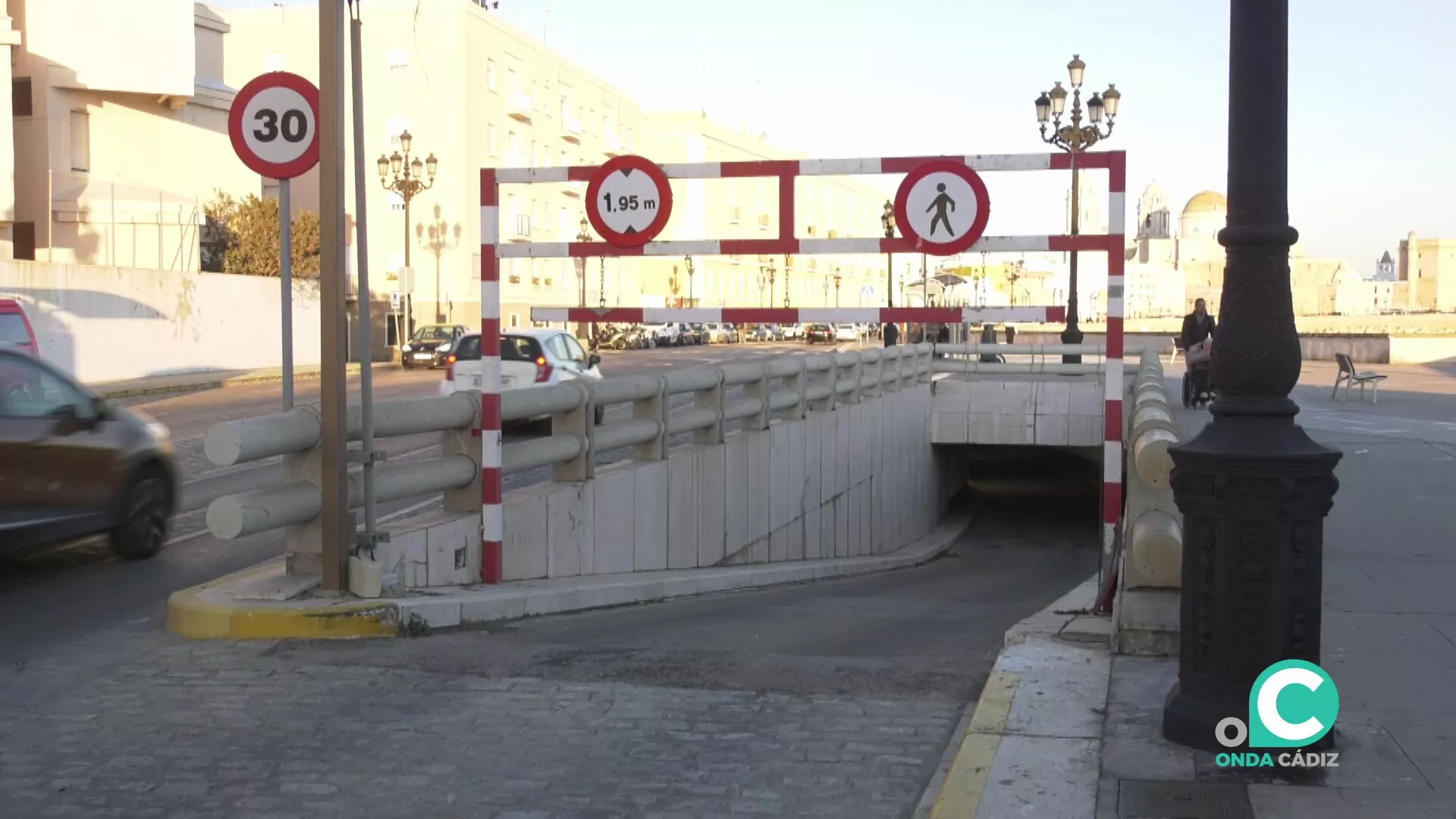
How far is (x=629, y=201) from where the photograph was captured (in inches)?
333

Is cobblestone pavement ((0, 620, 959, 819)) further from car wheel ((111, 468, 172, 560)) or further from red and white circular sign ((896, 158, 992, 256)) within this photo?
car wheel ((111, 468, 172, 560))

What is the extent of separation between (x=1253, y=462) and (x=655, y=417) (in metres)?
6.96

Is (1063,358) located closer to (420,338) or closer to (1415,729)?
(420,338)

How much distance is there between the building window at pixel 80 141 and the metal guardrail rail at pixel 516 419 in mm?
31107

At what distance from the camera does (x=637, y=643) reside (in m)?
7.47

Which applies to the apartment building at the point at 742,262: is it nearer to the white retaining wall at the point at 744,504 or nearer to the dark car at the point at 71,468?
the white retaining wall at the point at 744,504

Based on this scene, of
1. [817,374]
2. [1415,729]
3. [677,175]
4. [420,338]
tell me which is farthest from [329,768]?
[420,338]

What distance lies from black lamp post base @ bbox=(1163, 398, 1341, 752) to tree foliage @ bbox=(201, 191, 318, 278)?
143 feet

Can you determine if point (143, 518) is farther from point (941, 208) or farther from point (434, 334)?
point (434, 334)

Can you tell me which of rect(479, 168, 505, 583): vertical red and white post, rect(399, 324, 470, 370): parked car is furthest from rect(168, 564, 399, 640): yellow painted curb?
rect(399, 324, 470, 370): parked car

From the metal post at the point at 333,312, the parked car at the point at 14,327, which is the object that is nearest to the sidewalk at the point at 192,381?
the parked car at the point at 14,327

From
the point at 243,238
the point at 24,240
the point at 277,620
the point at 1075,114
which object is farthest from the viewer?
the point at 243,238

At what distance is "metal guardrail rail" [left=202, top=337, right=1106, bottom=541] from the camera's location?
275 inches

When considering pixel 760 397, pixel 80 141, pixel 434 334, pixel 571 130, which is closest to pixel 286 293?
pixel 760 397
